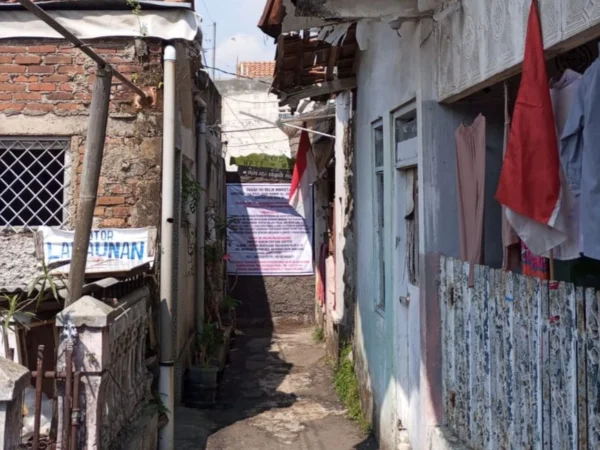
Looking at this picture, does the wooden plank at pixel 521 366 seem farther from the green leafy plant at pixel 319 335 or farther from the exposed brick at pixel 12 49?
the green leafy plant at pixel 319 335

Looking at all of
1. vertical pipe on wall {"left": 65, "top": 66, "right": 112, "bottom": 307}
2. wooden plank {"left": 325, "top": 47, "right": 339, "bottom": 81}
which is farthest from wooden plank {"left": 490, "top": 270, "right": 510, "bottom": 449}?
wooden plank {"left": 325, "top": 47, "right": 339, "bottom": 81}

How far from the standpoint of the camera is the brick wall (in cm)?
664

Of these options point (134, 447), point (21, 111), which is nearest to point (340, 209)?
point (21, 111)

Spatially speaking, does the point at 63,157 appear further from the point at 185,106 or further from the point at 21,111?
the point at 185,106

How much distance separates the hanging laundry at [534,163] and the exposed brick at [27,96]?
4.90 m

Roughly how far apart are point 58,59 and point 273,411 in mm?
4247

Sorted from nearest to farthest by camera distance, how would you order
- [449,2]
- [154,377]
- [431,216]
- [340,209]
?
[449,2] < [431,216] < [154,377] < [340,209]

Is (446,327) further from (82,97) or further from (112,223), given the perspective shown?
(82,97)

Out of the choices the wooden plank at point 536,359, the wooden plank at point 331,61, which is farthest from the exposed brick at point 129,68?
the wooden plank at point 536,359

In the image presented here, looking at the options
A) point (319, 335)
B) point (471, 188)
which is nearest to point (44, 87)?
point (471, 188)

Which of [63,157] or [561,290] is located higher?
[63,157]

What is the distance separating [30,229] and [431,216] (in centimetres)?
389

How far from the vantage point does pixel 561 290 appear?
3121mm

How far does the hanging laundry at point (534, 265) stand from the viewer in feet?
13.0
